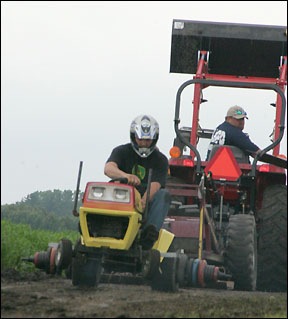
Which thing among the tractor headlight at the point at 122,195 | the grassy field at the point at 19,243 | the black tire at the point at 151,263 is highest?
the tractor headlight at the point at 122,195

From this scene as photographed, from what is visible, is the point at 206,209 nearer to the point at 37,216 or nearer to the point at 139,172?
the point at 139,172

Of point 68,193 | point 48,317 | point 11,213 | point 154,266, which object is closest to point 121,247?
point 154,266

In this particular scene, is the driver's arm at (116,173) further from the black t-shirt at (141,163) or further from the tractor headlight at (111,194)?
the tractor headlight at (111,194)

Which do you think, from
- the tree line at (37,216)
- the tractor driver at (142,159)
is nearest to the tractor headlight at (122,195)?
the tractor driver at (142,159)

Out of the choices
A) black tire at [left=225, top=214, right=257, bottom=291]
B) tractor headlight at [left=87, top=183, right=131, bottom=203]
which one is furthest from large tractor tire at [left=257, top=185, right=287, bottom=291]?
tractor headlight at [left=87, top=183, right=131, bottom=203]

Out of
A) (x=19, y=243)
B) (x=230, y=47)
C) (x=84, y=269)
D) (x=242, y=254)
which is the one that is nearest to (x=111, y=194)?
(x=84, y=269)

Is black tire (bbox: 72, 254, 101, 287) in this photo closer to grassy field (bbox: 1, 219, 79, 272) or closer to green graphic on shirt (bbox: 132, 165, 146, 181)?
green graphic on shirt (bbox: 132, 165, 146, 181)

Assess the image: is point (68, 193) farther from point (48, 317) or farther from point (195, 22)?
point (48, 317)

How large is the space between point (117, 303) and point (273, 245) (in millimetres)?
2740

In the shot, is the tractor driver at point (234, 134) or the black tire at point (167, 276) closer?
the black tire at point (167, 276)

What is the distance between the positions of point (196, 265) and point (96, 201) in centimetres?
116

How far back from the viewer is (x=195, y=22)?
30.3 ft

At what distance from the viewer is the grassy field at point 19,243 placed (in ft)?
26.0

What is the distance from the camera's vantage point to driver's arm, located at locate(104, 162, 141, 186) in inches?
260
